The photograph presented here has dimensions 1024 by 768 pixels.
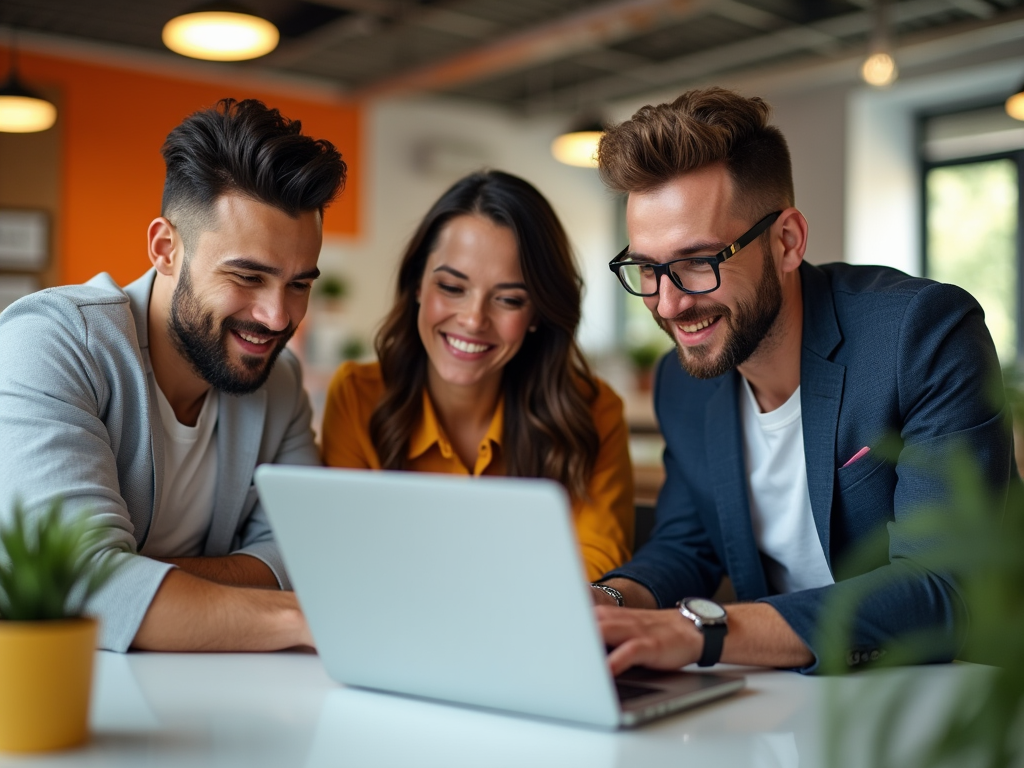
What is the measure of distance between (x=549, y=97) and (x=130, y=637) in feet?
26.4

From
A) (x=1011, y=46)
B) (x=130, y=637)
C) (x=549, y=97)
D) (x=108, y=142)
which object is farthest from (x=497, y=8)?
(x=130, y=637)

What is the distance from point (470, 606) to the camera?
1.00 metres

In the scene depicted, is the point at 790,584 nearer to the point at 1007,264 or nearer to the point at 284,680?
the point at 284,680

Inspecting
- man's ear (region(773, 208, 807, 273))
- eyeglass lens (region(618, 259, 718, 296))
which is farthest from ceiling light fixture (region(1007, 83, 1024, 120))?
eyeglass lens (region(618, 259, 718, 296))

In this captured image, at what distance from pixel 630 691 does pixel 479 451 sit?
1.20 metres

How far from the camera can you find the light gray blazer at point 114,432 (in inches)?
54.7

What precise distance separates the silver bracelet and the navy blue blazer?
92mm

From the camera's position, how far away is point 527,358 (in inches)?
92.1

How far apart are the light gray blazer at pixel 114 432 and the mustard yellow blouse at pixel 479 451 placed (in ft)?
0.41

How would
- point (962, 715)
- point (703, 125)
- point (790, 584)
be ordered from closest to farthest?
point (962, 715) → point (703, 125) → point (790, 584)

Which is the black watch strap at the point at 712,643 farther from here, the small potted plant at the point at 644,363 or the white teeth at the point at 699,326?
the small potted plant at the point at 644,363

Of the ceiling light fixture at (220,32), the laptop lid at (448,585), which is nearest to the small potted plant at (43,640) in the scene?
the laptop lid at (448,585)

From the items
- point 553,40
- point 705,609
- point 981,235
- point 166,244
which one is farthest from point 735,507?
point 981,235

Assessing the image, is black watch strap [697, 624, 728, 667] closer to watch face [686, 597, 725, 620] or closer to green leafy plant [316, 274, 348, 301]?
watch face [686, 597, 725, 620]
